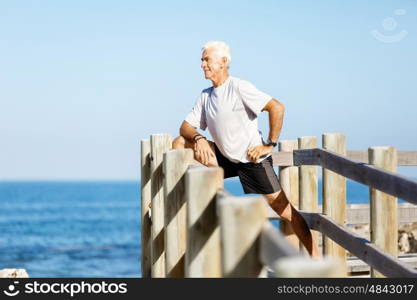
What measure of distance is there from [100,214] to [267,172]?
95.1 meters

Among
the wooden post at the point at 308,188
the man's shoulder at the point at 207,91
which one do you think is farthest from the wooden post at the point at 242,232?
the wooden post at the point at 308,188

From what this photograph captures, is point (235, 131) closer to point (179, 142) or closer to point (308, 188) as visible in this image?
point (179, 142)

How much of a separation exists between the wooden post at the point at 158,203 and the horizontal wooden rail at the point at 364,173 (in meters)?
1.31

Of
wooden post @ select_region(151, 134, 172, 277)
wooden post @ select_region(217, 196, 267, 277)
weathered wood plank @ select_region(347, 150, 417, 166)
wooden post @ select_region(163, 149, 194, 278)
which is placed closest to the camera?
wooden post @ select_region(217, 196, 267, 277)

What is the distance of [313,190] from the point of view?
8164 millimetres

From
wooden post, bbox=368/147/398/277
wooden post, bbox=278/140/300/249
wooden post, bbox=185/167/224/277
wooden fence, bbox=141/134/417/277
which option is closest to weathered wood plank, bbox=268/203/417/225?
wooden post, bbox=278/140/300/249

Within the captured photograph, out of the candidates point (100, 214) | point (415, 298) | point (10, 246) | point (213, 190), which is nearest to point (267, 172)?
point (415, 298)

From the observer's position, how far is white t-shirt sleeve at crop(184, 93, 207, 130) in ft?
22.6

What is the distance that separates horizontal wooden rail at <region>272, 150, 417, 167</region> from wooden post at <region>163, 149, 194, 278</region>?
8.77 ft

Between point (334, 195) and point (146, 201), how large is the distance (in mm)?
1873

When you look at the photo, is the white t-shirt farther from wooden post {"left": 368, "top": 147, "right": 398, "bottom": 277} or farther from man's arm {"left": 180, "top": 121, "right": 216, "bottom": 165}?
wooden post {"left": 368, "top": 147, "right": 398, "bottom": 277}

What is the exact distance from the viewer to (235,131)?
6609mm

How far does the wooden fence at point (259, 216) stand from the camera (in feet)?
9.89

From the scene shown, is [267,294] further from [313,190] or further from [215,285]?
[313,190]
